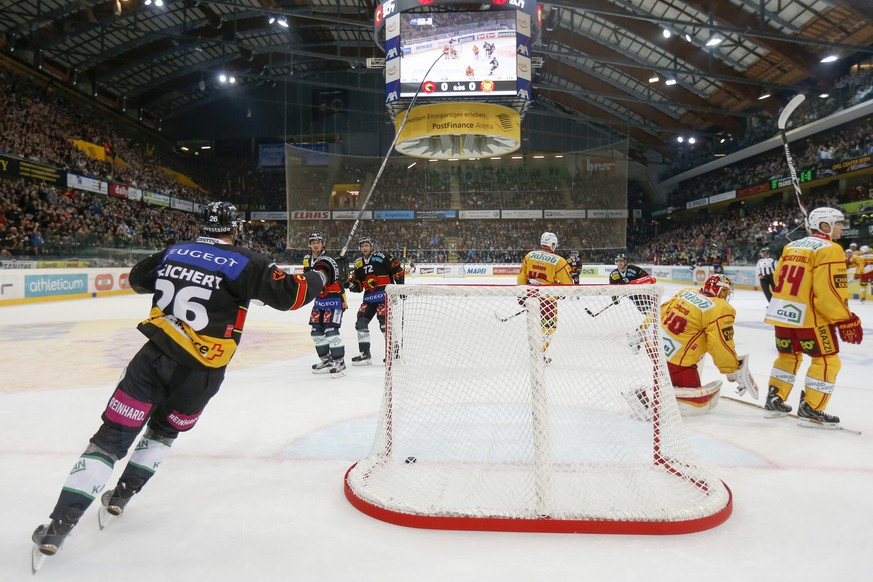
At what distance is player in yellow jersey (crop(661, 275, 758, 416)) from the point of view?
3.67m

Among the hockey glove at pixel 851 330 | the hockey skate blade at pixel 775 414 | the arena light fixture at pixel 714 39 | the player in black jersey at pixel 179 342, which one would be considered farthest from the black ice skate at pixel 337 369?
the arena light fixture at pixel 714 39

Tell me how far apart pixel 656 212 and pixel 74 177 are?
28.6 m

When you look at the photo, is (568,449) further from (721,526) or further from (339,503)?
(339,503)

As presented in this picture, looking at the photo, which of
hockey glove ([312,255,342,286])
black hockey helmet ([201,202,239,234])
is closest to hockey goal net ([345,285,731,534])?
hockey glove ([312,255,342,286])

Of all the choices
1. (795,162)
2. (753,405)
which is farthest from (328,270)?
(795,162)

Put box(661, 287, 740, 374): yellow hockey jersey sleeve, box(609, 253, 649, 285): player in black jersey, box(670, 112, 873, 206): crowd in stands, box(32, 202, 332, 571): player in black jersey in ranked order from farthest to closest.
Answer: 1. box(670, 112, 873, 206): crowd in stands
2. box(609, 253, 649, 285): player in black jersey
3. box(661, 287, 740, 374): yellow hockey jersey sleeve
4. box(32, 202, 332, 571): player in black jersey

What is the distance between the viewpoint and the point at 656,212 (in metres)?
32.7

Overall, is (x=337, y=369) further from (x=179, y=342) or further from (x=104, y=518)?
(x=179, y=342)

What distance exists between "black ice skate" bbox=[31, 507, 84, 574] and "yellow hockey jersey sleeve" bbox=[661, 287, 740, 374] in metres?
3.35

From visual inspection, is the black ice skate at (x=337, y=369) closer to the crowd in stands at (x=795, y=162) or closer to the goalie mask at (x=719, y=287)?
the goalie mask at (x=719, y=287)

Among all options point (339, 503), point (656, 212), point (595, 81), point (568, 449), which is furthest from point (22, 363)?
point (656, 212)

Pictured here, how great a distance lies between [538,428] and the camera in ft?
7.21

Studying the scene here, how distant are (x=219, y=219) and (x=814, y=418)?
3615 mm

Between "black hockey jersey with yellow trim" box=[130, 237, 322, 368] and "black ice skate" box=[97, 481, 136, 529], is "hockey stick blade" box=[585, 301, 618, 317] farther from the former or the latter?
"black ice skate" box=[97, 481, 136, 529]
